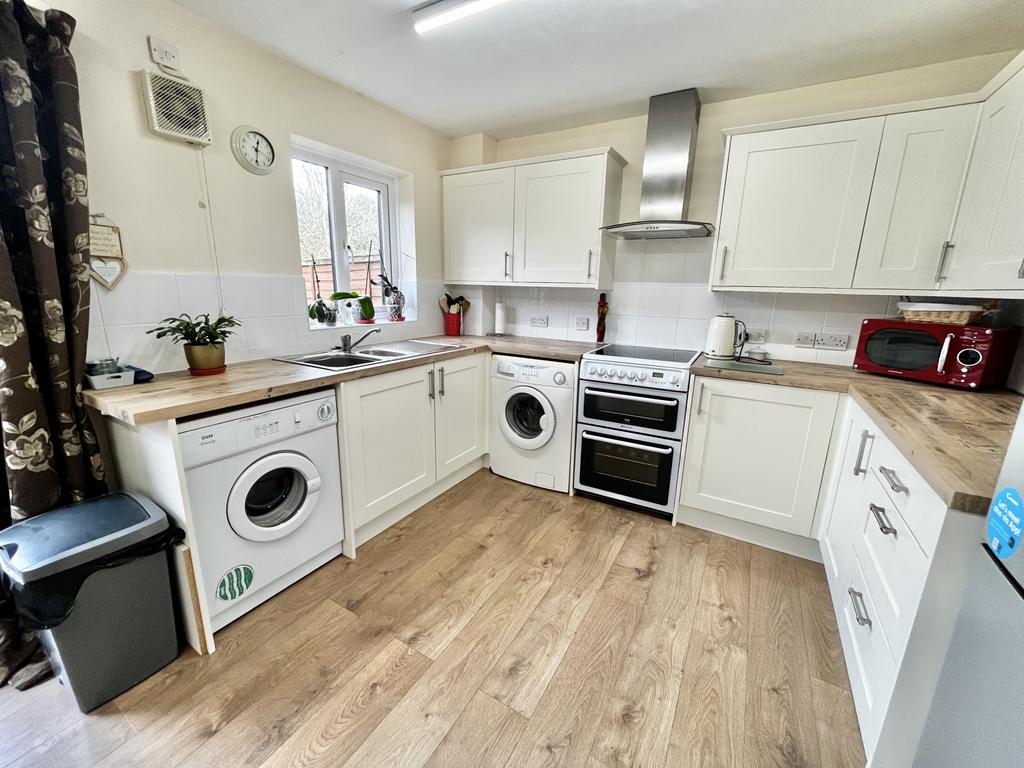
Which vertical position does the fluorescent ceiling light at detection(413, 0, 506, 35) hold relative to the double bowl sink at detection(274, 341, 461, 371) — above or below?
above

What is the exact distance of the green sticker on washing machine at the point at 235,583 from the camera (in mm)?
1422

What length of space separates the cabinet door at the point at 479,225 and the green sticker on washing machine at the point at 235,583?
2.09m

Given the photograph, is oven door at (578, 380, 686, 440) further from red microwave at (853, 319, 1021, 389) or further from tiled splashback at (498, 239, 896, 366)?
red microwave at (853, 319, 1021, 389)

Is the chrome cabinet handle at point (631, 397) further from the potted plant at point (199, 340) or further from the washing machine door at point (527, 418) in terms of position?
the potted plant at point (199, 340)

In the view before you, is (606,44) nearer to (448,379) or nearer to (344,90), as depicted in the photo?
(344,90)

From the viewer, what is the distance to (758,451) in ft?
6.31

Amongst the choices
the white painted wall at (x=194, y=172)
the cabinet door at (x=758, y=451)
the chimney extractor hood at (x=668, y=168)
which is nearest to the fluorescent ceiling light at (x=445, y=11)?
the white painted wall at (x=194, y=172)

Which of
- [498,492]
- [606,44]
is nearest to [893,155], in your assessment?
[606,44]

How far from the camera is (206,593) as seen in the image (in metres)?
1.38

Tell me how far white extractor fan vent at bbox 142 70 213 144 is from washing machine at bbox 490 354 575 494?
1.70 metres

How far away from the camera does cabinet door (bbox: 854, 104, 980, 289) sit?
163cm

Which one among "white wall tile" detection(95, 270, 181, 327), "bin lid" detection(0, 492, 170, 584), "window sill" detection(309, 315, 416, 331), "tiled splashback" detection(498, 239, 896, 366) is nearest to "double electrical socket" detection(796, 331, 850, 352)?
"tiled splashback" detection(498, 239, 896, 366)

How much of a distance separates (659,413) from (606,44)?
1.68 meters

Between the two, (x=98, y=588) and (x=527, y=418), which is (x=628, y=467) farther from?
(x=98, y=588)
